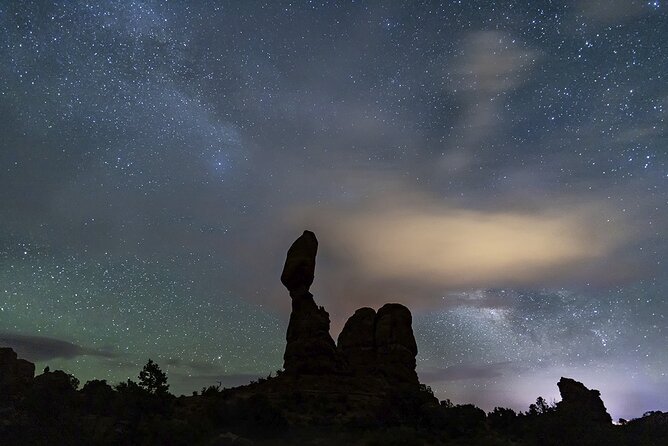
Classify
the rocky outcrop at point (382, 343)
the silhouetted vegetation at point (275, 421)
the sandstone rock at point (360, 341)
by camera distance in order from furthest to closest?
the sandstone rock at point (360, 341) < the rocky outcrop at point (382, 343) < the silhouetted vegetation at point (275, 421)

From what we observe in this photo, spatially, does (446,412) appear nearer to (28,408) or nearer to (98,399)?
(98,399)

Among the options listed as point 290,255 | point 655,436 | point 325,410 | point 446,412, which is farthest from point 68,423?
point 655,436

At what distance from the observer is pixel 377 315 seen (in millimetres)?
69688

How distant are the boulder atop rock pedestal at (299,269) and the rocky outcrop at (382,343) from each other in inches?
462

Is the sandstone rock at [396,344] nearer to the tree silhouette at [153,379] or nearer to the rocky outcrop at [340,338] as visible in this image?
the rocky outcrop at [340,338]

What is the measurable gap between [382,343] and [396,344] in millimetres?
2002

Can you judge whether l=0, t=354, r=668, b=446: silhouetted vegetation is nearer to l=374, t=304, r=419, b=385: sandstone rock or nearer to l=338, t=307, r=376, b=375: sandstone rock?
l=374, t=304, r=419, b=385: sandstone rock

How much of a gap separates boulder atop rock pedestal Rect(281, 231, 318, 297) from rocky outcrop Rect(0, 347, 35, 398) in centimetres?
3387

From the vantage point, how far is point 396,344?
2507 inches

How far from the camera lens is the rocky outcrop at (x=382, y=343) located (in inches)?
2420

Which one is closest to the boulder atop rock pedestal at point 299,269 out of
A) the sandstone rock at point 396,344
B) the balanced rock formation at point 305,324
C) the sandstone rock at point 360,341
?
the balanced rock formation at point 305,324

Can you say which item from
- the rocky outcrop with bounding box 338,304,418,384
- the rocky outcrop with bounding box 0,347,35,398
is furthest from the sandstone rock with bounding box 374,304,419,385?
the rocky outcrop with bounding box 0,347,35,398

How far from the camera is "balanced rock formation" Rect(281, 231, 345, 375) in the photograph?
2164 inches

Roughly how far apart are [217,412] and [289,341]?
21385 millimetres
